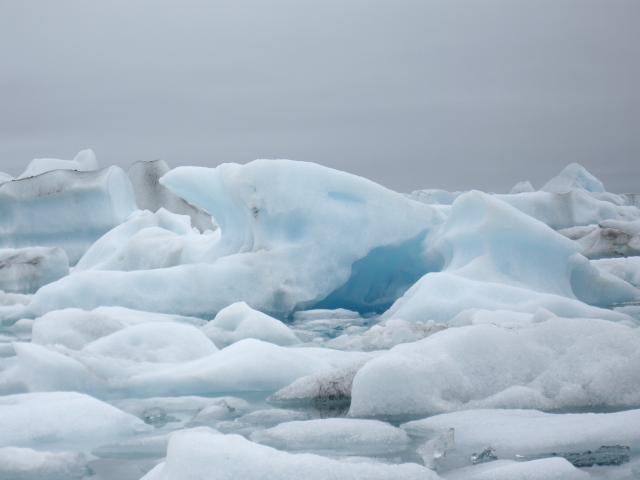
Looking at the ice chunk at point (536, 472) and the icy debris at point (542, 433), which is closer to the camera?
the ice chunk at point (536, 472)

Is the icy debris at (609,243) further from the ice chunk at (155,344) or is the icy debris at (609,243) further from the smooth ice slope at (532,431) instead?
the smooth ice slope at (532,431)

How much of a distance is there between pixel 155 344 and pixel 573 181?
78.1ft

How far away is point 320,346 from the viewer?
6.46 meters

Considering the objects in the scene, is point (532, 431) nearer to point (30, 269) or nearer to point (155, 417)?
point (155, 417)

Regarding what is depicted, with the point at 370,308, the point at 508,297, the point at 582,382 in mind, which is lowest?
the point at 370,308

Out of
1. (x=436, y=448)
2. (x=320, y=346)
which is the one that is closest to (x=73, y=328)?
(x=320, y=346)

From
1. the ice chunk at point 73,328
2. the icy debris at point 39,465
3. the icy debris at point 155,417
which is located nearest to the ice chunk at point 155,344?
the ice chunk at point 73,328

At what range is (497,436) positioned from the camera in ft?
10.6

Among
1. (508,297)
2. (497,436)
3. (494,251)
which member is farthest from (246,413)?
(494,251)

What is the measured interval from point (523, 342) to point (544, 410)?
0.52m

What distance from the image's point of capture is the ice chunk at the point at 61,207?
14.7 meters

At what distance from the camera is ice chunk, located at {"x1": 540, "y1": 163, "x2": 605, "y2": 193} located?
88.3 ft

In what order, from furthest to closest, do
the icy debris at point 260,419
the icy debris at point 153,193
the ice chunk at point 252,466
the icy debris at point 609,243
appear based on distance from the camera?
1. the icy debris at point 153,193
2. the icy debris at point 609,243
3. the icy debris at point 260,419
4. the ice chunk at point 252,466

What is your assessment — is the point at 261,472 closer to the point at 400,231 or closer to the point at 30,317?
the point at 400,231
